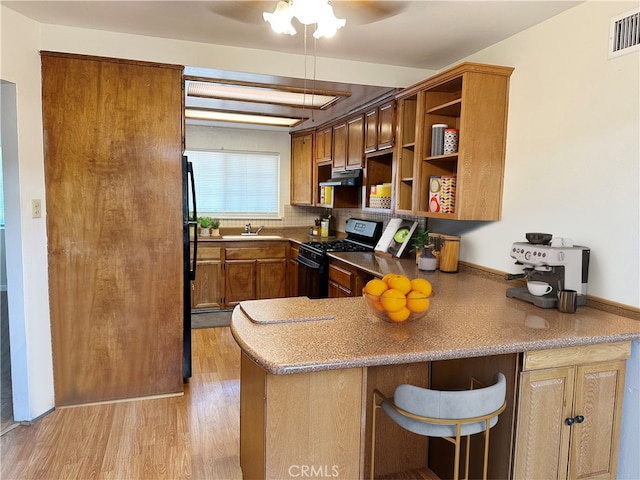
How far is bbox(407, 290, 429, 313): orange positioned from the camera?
1.72m

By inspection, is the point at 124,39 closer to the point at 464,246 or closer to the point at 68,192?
the point at 68,192

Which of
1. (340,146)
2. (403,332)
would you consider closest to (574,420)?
(403,332)

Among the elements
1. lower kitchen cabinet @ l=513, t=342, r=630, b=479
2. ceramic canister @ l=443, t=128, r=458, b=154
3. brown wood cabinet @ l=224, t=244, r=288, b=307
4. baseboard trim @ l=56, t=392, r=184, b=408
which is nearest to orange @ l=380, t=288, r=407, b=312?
lower kitchen cabinet @ l=513, t=342, r=630, b=479

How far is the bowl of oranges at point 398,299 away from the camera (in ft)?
5.64

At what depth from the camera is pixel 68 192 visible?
2.69 m

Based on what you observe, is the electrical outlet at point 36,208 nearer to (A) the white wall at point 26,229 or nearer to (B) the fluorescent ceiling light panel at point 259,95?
Answer: (A) the white wall at point 26,229

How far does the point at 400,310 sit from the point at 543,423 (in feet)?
2.38

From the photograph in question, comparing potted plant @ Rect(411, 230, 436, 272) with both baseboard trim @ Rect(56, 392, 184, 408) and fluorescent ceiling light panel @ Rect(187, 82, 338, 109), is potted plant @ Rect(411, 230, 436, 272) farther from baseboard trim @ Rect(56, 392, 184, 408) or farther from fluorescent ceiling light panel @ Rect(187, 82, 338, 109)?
baseboard trim @ Rect(56, 392, 184, 408)

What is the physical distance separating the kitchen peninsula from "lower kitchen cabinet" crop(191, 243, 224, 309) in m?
2.99

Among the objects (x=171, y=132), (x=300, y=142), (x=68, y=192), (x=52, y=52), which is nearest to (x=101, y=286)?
(x=68, y=192)

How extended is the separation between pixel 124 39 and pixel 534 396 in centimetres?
294

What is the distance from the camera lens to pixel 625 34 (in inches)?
77.6

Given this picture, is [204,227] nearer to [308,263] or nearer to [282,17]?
[308,263]

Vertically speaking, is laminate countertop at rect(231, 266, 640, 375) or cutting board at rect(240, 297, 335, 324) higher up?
cutting board at rect(240, 297, 335, 324)
